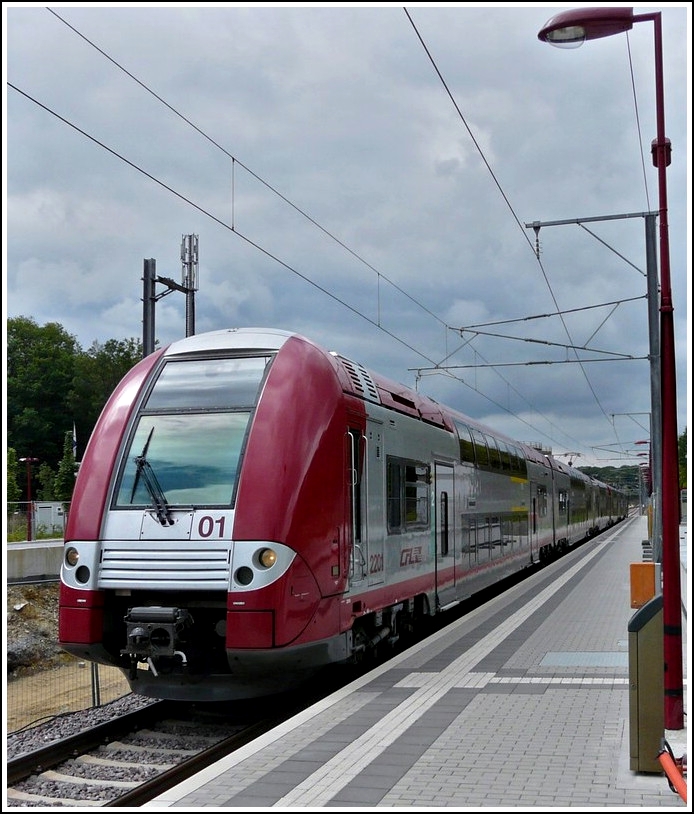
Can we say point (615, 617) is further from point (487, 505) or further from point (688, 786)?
point (688, 786)

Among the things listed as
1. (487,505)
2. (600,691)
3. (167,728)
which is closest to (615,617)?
(487,505)

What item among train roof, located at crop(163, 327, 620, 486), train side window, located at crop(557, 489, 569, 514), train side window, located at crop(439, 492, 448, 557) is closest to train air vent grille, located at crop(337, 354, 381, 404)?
train roof, located at crop(163, 327, 620, 486)

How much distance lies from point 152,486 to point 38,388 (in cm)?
6687

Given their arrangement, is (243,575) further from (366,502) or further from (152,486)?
(366,502)

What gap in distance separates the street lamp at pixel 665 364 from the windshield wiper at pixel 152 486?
4256 mm

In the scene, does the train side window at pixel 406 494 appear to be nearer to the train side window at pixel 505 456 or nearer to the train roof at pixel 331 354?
the train roof at pixel 331 354

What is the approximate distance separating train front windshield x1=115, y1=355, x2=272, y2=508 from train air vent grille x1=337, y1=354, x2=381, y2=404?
1.14 meters

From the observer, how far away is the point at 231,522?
8547 mm

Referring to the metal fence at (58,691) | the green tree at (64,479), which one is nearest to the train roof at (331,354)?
the metal fence at (58,691)

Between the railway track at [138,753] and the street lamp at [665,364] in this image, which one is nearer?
the street lamp at [665,364]

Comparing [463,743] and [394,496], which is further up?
[394,496]

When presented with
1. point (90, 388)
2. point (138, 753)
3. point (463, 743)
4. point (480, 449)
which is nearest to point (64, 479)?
point (90, 388)

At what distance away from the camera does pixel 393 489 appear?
1133 centimetres

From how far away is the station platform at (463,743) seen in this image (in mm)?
5805
